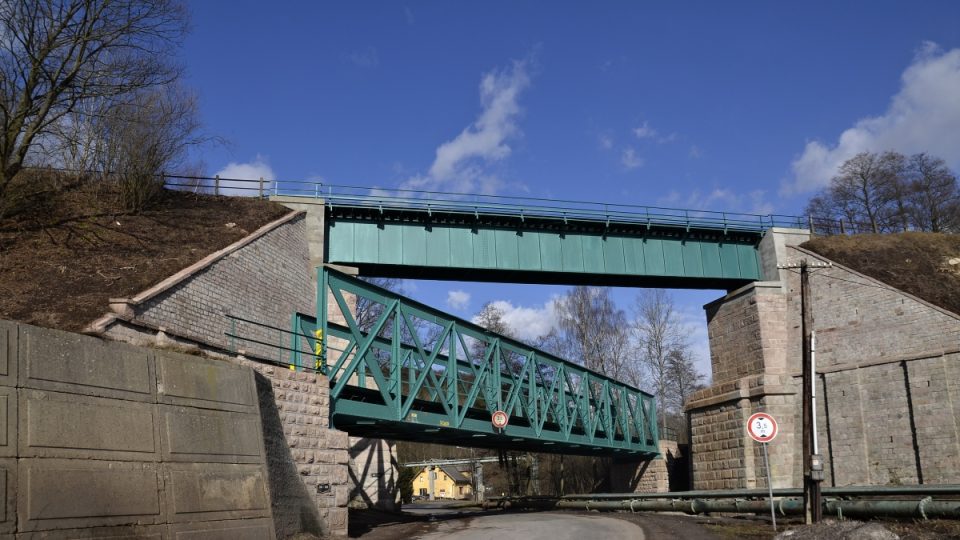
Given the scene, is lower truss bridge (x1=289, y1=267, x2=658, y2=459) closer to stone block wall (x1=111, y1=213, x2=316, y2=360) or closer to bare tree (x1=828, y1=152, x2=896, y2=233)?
stone block wall (x1=111, y1=213, x2=316, y2=360)

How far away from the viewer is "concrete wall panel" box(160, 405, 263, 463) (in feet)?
35.1

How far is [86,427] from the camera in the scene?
30.7ft

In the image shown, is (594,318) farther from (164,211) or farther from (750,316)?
(164,211)

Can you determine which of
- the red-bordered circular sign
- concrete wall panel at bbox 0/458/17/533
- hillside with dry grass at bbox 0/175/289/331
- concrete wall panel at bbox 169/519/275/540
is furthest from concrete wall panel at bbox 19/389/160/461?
the red-bordered circular sign

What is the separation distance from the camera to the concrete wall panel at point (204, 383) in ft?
36.4

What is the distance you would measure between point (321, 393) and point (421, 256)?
52.0ft

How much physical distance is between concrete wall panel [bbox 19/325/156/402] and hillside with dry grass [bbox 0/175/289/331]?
885cm

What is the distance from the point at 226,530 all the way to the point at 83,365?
3.27 meters

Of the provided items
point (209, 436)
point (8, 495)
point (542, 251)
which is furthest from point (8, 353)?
point (542, 251)

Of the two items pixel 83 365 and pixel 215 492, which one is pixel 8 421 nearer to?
pixel 83 365

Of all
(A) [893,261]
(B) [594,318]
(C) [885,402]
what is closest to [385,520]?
(C) [885,402]

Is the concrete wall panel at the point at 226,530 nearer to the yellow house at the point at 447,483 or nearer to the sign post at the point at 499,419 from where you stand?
the sign post at the point at 499,419

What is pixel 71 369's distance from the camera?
375 inches

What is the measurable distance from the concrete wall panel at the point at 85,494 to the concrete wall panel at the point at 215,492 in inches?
13.5
